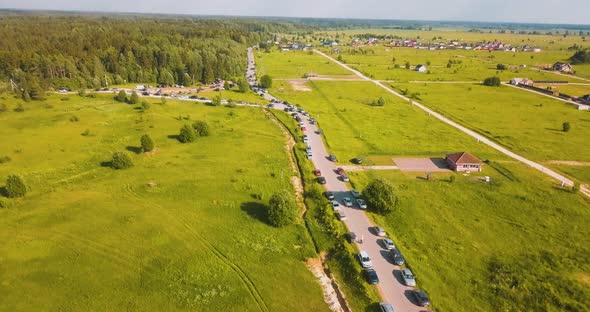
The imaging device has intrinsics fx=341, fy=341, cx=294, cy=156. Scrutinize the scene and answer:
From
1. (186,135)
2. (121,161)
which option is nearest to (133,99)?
(186,135)

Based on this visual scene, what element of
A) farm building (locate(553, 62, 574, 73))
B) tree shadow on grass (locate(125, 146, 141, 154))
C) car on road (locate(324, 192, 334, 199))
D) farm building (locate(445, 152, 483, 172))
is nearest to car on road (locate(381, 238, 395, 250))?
car on road (locate(324, 192, 334, 199))

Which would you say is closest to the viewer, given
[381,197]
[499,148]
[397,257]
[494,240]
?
[397,257]

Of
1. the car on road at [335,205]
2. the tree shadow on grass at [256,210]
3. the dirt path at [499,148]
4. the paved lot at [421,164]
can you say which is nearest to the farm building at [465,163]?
the paved lot at [421,164]

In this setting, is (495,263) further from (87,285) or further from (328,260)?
(87,285)

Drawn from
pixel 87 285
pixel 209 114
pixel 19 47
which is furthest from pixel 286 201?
pixel 19 47

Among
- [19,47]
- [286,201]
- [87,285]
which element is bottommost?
[87,285]

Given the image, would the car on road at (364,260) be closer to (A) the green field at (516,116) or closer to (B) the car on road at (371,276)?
(B) the car on road at (371,276)

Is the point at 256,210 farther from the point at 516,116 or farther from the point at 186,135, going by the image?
the point at 516,116
